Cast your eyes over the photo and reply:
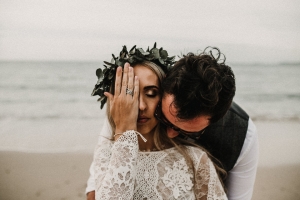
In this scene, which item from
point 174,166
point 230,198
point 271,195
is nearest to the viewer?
point 174,166

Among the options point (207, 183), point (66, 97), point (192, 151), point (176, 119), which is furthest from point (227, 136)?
point (66, 97)

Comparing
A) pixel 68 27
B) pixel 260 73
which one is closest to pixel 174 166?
pixel 260 73

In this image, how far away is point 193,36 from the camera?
47.2ft

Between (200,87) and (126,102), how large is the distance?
1.47 ft

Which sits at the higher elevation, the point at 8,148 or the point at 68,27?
the point at 68,27

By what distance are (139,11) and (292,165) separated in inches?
388

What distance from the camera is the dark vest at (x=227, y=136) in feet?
7.70

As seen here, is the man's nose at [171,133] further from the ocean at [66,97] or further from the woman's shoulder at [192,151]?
Answer: the ocean at [66,97]

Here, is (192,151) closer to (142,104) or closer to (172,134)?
(172,134)

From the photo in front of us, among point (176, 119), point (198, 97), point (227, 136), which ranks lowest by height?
point (227, 136)

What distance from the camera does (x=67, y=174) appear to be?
557 centimetres

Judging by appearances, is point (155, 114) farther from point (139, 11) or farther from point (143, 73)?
point (139, 11)

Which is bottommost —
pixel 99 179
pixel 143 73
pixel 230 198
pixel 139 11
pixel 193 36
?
pixel 230 198

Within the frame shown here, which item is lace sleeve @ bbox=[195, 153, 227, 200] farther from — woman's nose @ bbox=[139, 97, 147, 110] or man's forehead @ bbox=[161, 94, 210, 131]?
woman's nose @ bbox=[139, 97, 147, 110]
